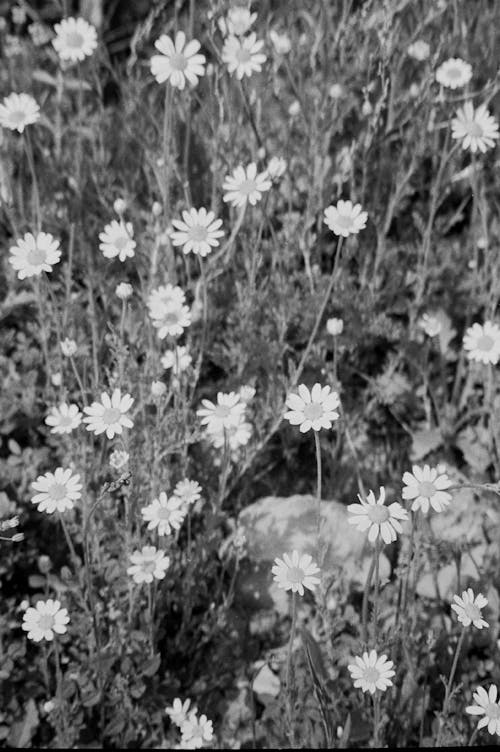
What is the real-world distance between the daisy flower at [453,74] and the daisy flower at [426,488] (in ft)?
4.92

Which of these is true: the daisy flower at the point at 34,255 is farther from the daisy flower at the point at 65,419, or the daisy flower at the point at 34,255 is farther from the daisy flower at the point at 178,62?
the daisy flower at the point at 178,62

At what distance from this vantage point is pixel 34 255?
8.05 ft

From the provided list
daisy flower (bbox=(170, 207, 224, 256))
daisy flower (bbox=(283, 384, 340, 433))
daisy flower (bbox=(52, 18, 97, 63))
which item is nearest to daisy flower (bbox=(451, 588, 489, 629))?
daisy flower (bbox=(283, 384, 340, 433))

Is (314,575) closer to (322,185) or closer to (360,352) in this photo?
(360,352)

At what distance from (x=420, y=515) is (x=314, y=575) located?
0.45m

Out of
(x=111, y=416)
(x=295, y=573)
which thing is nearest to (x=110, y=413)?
(x=111, y=416)

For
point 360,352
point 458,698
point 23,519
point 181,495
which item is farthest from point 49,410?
point 458,698

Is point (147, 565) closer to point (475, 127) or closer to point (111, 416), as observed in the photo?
point (111, 416)

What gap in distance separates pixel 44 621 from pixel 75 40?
1.88 meters

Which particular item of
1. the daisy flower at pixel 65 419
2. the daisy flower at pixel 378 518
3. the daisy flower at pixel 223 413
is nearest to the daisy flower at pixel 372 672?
the daisy flower at pixel 378 518

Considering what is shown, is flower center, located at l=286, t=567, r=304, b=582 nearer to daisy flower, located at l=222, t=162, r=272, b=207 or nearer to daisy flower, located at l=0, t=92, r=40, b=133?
daisy flower, located at l=222, t=162, r=272, b=207

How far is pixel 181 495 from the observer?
2.41 metres

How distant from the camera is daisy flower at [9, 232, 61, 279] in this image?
2414 mm

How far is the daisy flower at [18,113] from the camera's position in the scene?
2631 millimetres
